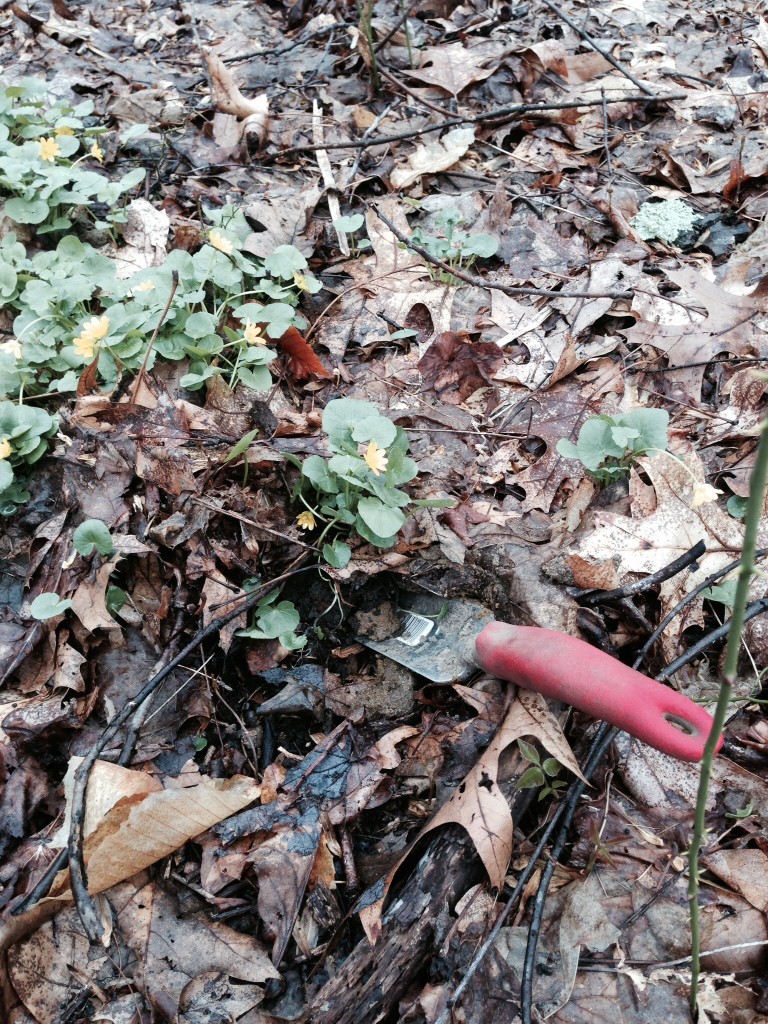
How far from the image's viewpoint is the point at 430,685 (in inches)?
80.9

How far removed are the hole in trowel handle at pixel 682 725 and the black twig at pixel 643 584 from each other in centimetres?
44

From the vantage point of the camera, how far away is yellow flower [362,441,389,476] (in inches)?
80.4

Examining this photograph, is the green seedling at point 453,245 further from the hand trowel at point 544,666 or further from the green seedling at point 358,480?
the hand trowel at point 544,666

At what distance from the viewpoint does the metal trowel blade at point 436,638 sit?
205 centimetres

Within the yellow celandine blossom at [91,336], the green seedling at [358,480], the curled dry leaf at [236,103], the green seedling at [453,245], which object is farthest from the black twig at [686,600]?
the curled dry leaf at [236,103]

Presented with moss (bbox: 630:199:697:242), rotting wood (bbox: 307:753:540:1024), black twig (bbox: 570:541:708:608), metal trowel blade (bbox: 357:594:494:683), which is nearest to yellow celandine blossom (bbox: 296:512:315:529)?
metal trowel blade (bbox: 357:594:494:683)

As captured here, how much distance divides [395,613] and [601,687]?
2.56 feet

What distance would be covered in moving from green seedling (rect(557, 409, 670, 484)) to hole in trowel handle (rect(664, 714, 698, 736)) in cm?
82

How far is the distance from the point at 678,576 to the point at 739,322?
1.21 meters

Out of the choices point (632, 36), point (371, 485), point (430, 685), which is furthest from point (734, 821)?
point (632, 36)

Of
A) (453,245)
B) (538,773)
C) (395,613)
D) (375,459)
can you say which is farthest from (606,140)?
(538,773)

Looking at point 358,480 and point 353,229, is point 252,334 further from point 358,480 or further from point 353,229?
point 353,229

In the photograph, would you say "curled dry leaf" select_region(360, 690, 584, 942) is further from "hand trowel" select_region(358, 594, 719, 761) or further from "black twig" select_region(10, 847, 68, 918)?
"black twig" select_region(10, 847, 68, 918)

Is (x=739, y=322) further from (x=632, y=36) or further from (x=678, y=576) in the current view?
(x=632, y=36)
